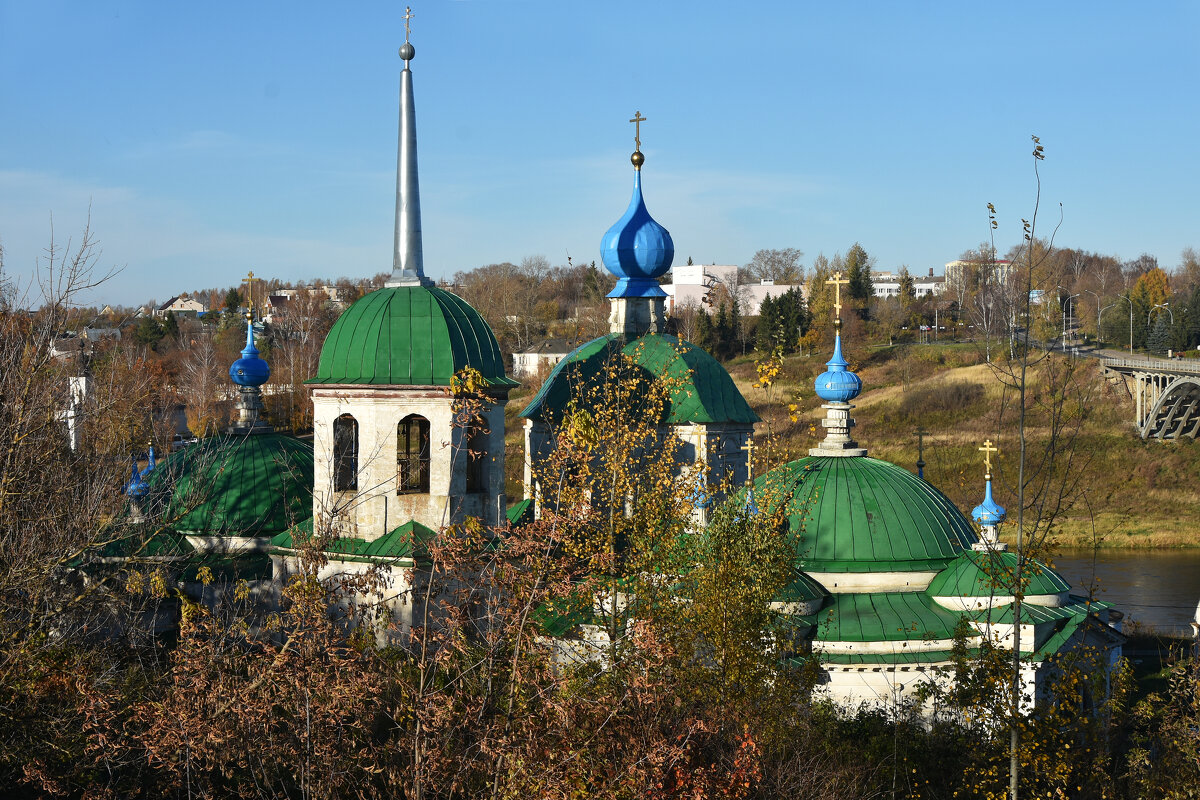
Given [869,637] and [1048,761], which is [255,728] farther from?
[869,637]

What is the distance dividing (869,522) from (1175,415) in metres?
39.6

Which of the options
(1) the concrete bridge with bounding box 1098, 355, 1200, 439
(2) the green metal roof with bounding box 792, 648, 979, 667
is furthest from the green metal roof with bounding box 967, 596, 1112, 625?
(1) the concrete bridge with bounding box 1098, 355, 1200, 439

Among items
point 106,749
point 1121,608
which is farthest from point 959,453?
point 106,749

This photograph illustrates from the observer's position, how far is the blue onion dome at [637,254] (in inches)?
969

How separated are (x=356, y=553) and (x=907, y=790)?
754 centimetres

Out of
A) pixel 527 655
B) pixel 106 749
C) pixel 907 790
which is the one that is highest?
pixel 527 655

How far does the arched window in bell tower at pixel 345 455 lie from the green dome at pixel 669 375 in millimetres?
3726

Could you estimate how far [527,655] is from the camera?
9375 millimetres

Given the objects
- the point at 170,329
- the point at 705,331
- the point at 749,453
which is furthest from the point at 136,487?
the point at 170,329

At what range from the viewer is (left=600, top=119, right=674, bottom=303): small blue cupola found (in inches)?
969

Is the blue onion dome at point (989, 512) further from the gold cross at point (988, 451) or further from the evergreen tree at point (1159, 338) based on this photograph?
Result: the evergreen tree at point (1159, 338)

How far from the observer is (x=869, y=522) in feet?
61.8

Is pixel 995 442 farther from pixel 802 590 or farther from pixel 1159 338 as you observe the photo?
pixel 802 590

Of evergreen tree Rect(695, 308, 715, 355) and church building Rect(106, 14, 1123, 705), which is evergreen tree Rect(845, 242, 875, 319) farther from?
church building Rect(106, 14, 1123, 705)
